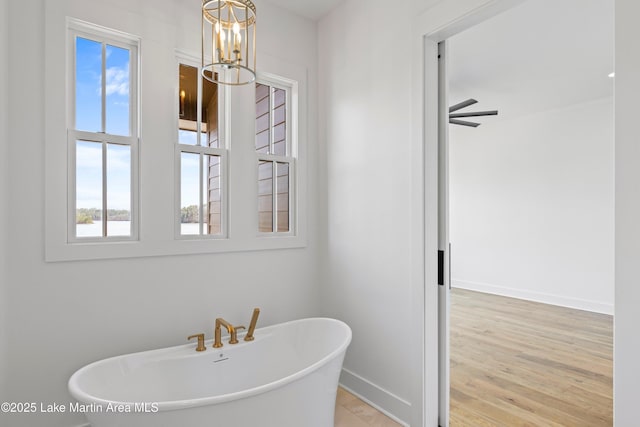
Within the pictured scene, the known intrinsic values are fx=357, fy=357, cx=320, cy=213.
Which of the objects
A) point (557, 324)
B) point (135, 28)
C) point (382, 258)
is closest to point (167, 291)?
point (382, 258)

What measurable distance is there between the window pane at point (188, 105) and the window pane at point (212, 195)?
18 cm

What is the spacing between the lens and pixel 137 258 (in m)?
2.06

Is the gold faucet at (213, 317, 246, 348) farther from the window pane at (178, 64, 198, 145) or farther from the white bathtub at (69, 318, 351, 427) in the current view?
the window pane at (178, 64, 198, 145)

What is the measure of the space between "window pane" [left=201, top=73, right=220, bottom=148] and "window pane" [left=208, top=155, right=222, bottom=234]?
0.12m

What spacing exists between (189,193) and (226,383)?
Answer: 118 cm

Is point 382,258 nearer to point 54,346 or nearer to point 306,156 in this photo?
point 306,156

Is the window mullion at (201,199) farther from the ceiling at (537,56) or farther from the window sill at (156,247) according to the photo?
the ceiling at (537,56)

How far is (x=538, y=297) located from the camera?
5.20 metres

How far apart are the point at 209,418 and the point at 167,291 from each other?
938 mm

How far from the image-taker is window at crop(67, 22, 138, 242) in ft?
6.48

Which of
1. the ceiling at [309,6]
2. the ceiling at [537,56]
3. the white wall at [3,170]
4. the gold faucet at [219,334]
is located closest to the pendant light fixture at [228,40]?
the ceiling at [309,6]

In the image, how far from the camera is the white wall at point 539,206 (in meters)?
4.66

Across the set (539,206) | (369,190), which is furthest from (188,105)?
(539,206)

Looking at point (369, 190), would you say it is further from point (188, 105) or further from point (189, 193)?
point (188, 105)
